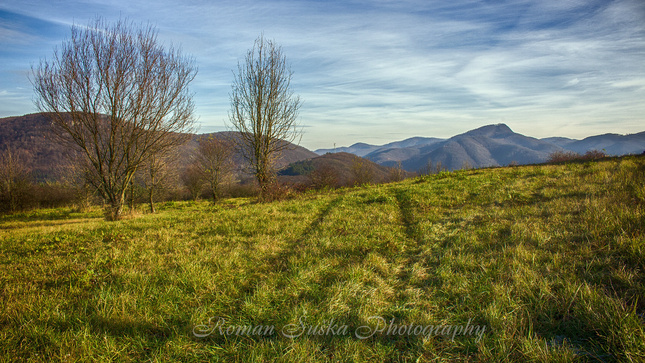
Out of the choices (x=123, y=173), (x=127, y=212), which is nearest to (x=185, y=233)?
(x=123, y=173)

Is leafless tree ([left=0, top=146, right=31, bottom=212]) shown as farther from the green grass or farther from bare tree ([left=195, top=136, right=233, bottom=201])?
the green grass

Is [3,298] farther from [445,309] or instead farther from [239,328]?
[445,309]

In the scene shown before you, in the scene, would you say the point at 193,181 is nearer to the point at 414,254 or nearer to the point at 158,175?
the point at 158,175

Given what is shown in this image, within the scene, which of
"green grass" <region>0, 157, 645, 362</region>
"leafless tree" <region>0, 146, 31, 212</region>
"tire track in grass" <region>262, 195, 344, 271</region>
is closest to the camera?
"green grass" <region>0, 157, 645, 362</region>

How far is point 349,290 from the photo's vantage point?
10.5 ft

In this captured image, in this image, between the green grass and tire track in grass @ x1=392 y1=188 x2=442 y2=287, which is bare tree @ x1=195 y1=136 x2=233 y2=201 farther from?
tire track in grass @ x1=392 y1=188 x2=442 y2=287

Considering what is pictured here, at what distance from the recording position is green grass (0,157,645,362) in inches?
89.0

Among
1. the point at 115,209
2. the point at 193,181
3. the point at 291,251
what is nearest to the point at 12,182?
the point at 193,181

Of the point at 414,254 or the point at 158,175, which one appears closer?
the point at 414,254

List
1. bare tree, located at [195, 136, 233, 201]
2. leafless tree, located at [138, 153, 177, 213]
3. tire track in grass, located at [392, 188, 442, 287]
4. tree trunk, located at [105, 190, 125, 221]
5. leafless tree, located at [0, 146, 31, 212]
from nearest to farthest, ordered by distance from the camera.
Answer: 1. tire track in grass, located at [392, 188, 442, 287]
2. tree trunk, located at [105, 190, 125, 221]
3. leafless tree, located at [138, 153, 177, 213]
4. leafless tree, located at [0, 146, 31, 212]
5. bare tree, located at [195, 136, 233, 201]

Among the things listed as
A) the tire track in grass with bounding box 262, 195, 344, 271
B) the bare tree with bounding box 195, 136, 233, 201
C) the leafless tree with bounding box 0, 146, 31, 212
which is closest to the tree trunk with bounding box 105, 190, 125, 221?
the tire track in grass with bounding box 262, 195, 344, 271

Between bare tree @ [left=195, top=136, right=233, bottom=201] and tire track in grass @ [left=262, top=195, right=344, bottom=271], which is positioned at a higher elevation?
bare tree @ [left=195, top=136, right=233, bottom=201]

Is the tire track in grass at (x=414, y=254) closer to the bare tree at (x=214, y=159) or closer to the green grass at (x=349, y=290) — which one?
the green grass at (x=349, y=290)

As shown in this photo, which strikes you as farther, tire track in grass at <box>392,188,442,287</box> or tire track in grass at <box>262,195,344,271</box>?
tire track in grass at <box>262,195,344,271</box>
